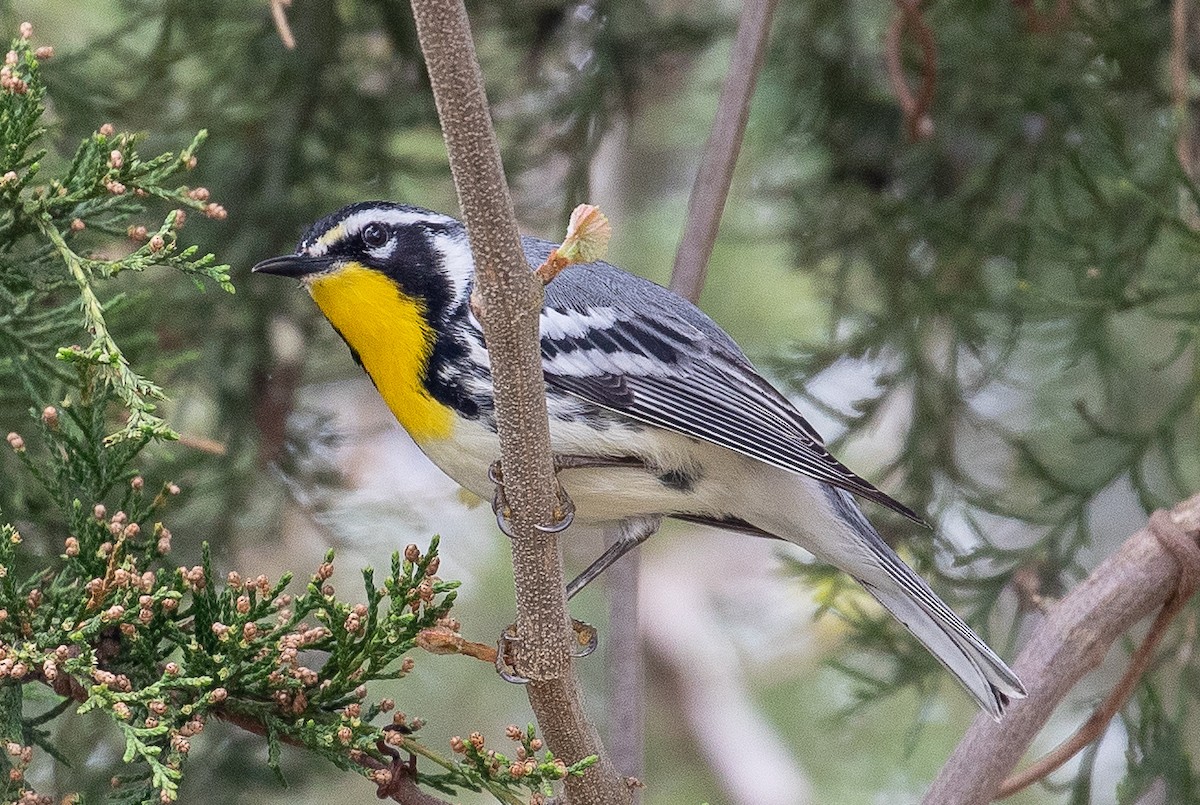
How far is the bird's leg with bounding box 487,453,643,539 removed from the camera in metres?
1.61

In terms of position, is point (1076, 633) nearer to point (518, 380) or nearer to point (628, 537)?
point (628, 537)

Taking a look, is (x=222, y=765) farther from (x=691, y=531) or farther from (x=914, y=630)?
(x=691, y=531)

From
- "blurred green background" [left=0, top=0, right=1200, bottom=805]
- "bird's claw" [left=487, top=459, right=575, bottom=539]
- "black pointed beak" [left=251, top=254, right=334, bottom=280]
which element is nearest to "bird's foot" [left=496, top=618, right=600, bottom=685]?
"bird's claw" [left=487, top=459, right=575, bottom=539]

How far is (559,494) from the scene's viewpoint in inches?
66.1

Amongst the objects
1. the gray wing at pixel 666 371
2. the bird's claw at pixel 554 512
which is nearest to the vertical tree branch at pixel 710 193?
the gray wing at pixel 666 371

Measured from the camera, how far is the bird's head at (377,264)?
90.0 inches

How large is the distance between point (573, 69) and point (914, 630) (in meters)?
1.71

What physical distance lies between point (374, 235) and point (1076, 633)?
4.20 feet

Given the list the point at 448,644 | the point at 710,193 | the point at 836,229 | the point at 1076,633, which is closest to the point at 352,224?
the point at 710,193

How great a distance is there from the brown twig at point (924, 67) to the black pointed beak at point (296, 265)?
4.67 ft

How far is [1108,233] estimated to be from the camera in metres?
3.00

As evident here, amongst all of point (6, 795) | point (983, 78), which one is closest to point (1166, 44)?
point (983, 78)

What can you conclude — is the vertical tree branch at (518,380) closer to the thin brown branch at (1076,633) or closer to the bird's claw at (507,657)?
the bird's claw at (507,657)

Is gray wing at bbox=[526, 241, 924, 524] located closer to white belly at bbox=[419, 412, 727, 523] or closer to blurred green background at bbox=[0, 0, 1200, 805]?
white belly at bbox=[419, 412, 727, 523]
